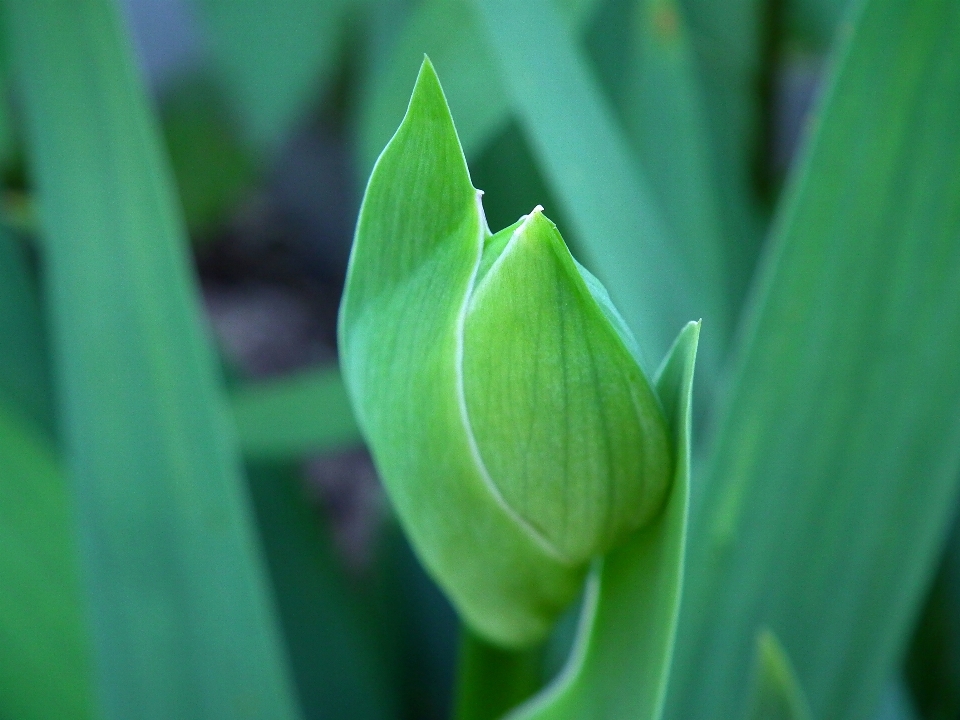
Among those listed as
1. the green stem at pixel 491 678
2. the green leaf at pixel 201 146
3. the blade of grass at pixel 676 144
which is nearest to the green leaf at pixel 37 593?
the green stem at pixel 491 678

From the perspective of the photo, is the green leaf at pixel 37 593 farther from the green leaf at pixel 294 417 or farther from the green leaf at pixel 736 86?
the green leaf at pixel 736 86

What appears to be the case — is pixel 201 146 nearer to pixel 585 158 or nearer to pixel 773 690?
pixel 585 158

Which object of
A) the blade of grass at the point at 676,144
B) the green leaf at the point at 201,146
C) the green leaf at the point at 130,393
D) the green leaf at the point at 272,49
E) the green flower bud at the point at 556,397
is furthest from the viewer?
the green leaf at the point at 201,146

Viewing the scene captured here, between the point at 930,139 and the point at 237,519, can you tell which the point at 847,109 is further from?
the point at 237,519

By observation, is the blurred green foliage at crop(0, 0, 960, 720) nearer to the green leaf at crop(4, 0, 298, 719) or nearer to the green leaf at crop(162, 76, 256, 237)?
the green leaf at crop(4, 0, 298, 719)

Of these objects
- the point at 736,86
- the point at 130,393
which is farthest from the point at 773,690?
the point at 736,86

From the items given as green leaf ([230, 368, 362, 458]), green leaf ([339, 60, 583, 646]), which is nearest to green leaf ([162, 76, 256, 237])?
green leaf ([230, 368, 362, 458])

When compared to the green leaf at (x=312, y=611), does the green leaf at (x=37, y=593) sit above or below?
above
